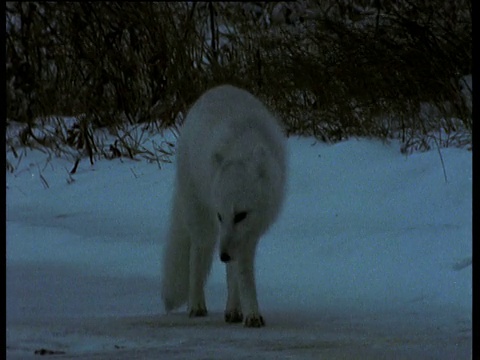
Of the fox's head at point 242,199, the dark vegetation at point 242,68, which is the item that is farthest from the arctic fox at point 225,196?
the dark vegetation at point 242,68

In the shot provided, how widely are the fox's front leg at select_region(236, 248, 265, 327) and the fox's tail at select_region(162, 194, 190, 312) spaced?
579mm

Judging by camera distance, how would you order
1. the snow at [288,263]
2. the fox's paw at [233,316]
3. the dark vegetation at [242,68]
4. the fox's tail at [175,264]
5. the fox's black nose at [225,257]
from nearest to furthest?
the snow at [288,263]
the fox's black nose at [225,257]
the fox's paw at [233,316]
the fox's tail at [175,264]
the dark vegetation at [242,68]

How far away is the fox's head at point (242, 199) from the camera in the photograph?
14.2ft

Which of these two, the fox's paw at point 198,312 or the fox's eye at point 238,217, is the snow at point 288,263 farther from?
the fox's eye at point 238,217

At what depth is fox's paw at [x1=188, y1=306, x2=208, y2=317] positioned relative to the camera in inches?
190

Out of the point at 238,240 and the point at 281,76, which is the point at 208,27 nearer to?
the point at 281,76

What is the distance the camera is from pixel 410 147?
793 centimetres

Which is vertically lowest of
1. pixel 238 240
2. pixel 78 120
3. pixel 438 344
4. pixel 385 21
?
pixel 438 344

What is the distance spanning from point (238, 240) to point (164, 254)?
0.85m

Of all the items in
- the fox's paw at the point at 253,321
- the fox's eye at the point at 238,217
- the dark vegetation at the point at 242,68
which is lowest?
the fox's paw at the point at 253,321

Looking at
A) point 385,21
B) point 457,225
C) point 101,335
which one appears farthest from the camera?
point 385,21

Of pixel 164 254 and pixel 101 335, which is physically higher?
pixel 164 254

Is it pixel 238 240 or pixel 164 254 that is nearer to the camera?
pixel 238 240

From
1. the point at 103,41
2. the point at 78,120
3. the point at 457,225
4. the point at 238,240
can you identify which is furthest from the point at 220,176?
the point at 103,41
